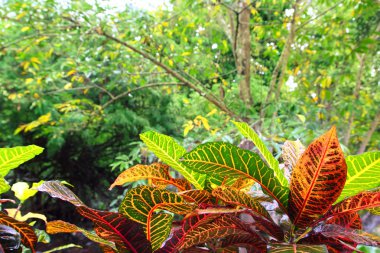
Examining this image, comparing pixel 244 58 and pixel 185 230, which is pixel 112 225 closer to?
pixel 185 230

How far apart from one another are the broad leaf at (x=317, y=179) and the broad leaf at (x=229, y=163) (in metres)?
0.03

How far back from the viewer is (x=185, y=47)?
3361 millimetres

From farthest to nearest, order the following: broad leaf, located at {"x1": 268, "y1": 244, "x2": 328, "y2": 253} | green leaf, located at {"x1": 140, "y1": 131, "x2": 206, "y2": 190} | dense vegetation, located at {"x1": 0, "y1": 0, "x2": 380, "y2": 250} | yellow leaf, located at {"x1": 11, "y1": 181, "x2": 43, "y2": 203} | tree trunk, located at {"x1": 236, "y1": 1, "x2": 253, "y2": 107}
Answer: tree trunk, located at {"x1": 236, "y1": 1, "x2": 253, "y2": 107} < dense vegetation, located at {"x1": 0, "y1": 0, "x2": 380, "y2": 250} < yellow leaf, located at {"x1": 11, "y1": 181, "x2": 43, "y2": 203} < green leaf, located at {"x1": 140, "y1": 131, "x2": 206, "y2": 190} < broad leaf, located at {"x1": 268, "y1": 244, "x2": 328, "y2": 253}

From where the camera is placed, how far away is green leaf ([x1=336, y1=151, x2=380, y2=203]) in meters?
0.42

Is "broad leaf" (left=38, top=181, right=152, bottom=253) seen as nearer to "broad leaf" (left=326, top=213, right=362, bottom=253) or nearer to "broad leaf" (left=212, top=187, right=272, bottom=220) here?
"broad leaf" (left=212, top=187, right=272, bottom=220)

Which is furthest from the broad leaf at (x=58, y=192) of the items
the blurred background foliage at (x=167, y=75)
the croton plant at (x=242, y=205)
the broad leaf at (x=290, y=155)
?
the blurred background foliage at (x=167, y=75)

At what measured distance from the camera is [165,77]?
3.35 metres

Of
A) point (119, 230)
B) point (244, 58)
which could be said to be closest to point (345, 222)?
point (119, 230)

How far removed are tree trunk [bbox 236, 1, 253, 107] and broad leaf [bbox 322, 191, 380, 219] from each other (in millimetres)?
2290

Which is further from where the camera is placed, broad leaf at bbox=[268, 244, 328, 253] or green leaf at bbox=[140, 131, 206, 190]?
green leaf at bbox=[140, 131, 206, 190]

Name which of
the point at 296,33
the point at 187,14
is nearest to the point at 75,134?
the point at 187,14

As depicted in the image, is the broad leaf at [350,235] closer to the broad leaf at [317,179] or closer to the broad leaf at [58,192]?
the broad leaf at [317,179]

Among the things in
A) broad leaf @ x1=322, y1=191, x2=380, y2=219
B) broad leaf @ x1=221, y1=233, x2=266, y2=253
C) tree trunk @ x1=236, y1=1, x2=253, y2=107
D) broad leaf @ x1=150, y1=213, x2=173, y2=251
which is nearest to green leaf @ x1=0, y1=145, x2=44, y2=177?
broad leaf @ x1=150, y1=213, x2=173, y2=251

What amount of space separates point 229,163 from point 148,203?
0.11 m
